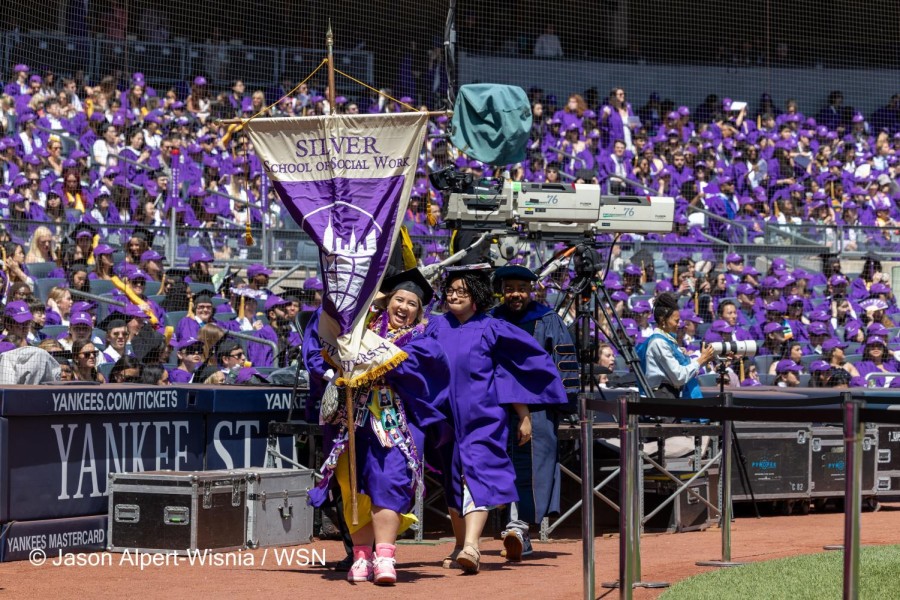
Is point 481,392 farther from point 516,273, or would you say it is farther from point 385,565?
point 385,565

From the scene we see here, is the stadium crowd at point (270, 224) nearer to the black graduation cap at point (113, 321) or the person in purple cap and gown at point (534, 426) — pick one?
the black graduation cap at point (113, 321)

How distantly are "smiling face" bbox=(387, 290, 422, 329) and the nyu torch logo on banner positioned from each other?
20cm

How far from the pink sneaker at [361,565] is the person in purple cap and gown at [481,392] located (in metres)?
0.49

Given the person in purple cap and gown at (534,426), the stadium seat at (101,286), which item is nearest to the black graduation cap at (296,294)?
the stadium seat at (101,286)

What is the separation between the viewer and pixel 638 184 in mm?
16891

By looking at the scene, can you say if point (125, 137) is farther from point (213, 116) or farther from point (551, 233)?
point (551, 233)

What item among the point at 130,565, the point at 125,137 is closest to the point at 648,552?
the point at 130,565

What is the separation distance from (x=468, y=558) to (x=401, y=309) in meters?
1.29

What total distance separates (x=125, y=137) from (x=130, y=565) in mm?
7761

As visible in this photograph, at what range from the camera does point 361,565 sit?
6559mm

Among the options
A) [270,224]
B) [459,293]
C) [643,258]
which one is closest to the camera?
[459,293]

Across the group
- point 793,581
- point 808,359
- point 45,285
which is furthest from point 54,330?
point 808,359

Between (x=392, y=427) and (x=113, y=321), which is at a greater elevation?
(x=113, y=321)

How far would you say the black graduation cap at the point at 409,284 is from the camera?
22.3ft
